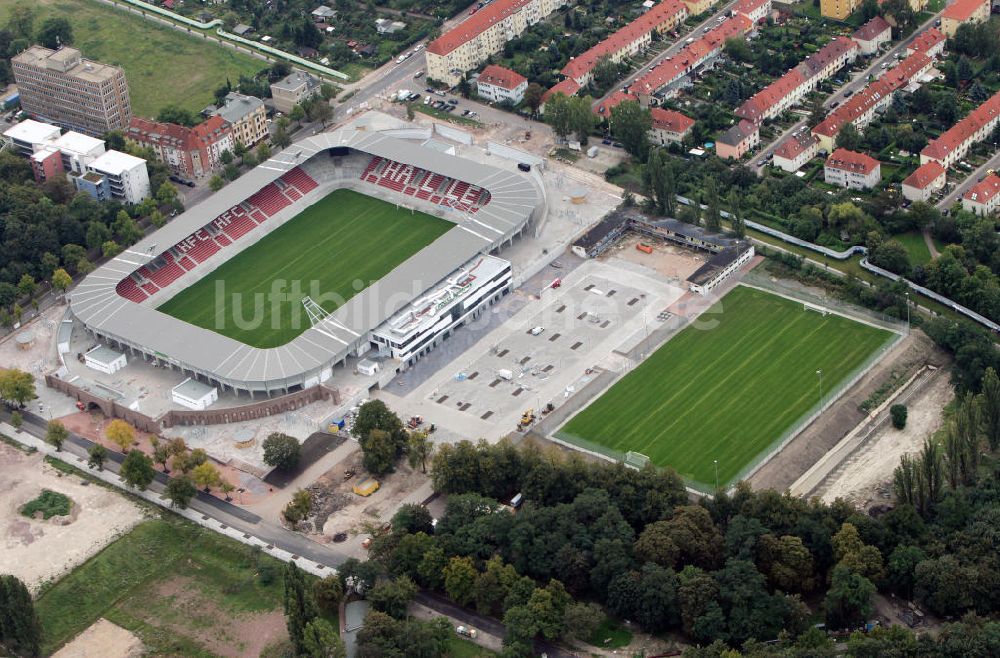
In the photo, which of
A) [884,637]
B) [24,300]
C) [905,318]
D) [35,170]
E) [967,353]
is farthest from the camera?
[35,170]

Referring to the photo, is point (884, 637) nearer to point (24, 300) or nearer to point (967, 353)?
point (967, 353)

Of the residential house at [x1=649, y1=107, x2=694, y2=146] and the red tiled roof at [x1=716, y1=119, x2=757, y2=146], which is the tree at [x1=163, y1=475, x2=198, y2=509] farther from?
the red tiled roof at [x1=716, y1=119, x2=757, y2=146]

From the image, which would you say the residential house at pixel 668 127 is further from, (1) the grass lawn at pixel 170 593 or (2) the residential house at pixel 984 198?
(1) the grass lawn at pixel 170 593

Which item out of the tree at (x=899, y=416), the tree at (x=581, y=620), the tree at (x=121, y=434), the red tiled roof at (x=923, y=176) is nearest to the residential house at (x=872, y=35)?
the red tiled roof at (x=923, y=176)

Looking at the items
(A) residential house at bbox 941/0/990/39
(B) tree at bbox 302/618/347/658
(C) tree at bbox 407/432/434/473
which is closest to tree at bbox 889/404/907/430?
(C) tree at bbox 407/432/434/473

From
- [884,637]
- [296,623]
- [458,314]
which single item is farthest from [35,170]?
[884,637]
